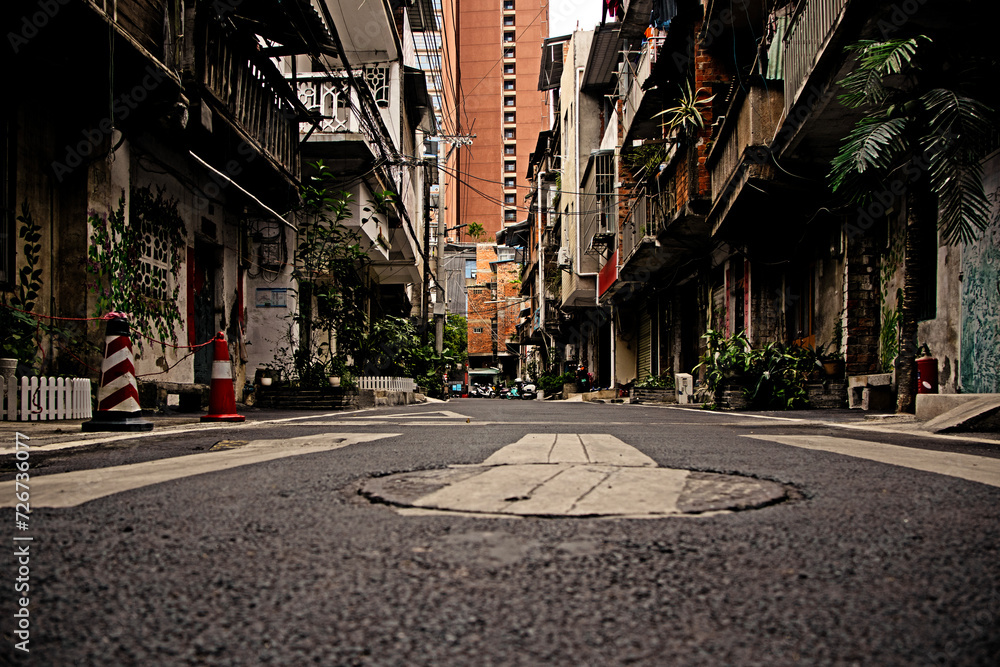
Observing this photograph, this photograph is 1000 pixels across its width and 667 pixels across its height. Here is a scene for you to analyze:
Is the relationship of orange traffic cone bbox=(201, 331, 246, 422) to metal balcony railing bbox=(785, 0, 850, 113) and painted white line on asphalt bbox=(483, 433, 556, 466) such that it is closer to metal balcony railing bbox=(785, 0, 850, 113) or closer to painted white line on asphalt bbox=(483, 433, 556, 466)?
painted white line on asphalt bbox=(483, 433, 556, 466)

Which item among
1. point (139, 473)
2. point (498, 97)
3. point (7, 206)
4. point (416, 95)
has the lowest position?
point (139, 473)

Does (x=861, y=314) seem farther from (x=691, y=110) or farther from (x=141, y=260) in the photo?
(x=141, y=260)

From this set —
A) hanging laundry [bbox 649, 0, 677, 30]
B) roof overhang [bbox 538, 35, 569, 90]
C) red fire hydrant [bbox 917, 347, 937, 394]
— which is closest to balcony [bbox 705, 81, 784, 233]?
red fire hydrant [bbox 917, 347, 937, 394]

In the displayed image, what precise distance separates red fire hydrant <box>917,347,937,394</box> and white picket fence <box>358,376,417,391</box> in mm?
8654

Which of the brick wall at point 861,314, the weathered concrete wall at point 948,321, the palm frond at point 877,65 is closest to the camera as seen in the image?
the palm frond at point 877,65

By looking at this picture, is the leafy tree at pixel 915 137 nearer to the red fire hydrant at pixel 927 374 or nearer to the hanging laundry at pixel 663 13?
the red fire hydrant at pixel 927 374

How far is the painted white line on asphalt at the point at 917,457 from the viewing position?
2.81 meters

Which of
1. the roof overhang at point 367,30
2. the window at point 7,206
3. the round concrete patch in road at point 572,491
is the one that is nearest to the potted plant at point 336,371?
the window at point 7,206

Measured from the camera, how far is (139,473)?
2826 mm

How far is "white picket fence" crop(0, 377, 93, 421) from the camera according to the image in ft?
Answer: 19.4

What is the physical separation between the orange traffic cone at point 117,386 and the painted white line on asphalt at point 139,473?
151 centimetres

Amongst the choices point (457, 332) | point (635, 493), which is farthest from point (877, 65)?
point (457, 332)

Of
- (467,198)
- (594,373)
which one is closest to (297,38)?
(594,373)

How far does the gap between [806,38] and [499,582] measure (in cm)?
892
